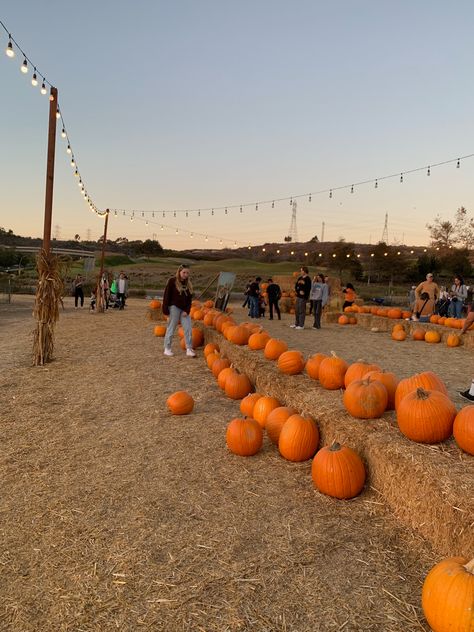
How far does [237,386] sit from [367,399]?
2.28 meters

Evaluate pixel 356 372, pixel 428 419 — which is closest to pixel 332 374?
pixel 356 372

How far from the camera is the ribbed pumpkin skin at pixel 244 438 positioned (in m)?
3.82

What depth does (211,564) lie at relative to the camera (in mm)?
2357

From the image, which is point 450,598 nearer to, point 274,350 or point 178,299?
point 274,350

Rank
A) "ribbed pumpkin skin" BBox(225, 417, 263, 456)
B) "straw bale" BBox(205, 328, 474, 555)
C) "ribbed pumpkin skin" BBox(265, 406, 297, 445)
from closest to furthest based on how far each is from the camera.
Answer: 1. "straw bale" BBox(205, 328, 474, 555)
2. "ribbed pumpkin skin" BBox(225, 417, 263, 456)
3. "ribbed pumpkin skin" BBox(265, 406, 297, 445)

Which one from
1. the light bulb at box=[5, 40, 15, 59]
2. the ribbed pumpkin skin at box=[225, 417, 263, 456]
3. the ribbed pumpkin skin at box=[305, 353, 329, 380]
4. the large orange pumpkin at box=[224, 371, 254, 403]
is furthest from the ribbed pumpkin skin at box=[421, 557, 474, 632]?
the light bulb at box=[5, 40, 15, 59]

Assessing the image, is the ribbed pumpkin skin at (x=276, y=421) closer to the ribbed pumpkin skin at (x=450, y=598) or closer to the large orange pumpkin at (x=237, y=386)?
the large orange pumpkin at (x=237, y=386)

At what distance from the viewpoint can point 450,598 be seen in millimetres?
1810

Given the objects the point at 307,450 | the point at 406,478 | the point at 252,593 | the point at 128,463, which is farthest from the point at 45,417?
the point at 406,478

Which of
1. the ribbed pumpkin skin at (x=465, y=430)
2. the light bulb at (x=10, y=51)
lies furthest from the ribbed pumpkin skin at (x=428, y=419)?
the light bulb at (x=10, y=51)

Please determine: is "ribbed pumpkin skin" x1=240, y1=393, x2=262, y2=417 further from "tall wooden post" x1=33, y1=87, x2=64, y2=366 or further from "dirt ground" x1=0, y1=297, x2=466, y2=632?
"tall wooden post" x1=33, y1=87, x2=64, y2=366

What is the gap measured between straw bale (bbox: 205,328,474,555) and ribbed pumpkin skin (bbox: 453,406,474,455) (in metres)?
0.06

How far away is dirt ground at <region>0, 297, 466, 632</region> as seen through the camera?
6.65ft

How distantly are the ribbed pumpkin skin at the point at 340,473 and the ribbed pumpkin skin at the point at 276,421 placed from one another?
0.93m
